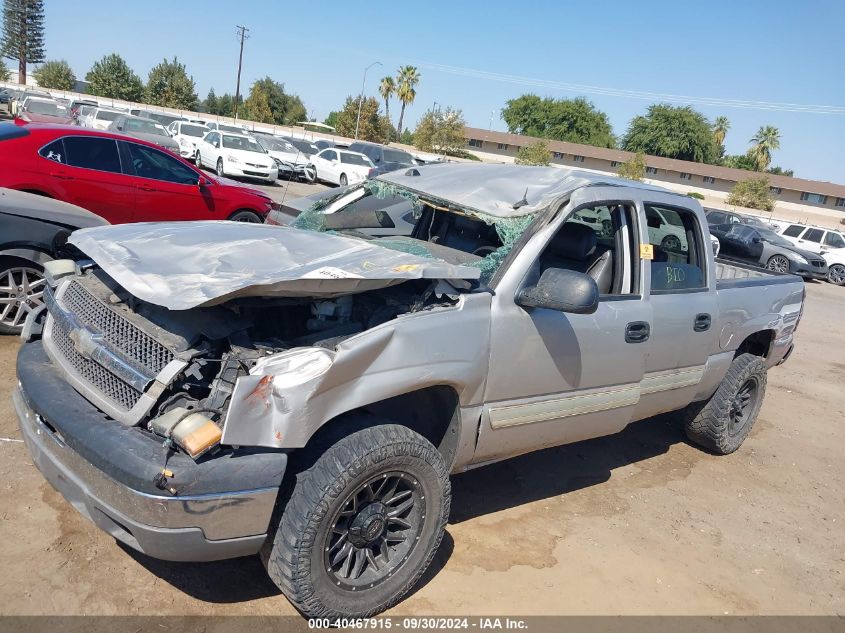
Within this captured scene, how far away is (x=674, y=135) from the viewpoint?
247 ft

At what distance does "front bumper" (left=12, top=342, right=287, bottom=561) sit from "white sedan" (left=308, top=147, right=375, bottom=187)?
A: 23.1 m

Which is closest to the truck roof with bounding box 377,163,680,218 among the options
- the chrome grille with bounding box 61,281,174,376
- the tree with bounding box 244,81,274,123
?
the chrome grille with bounding box 61,281,174,376

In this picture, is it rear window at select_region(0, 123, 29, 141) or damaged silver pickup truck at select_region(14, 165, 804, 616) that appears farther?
rear window at select_region(0, 123, 29, 141)

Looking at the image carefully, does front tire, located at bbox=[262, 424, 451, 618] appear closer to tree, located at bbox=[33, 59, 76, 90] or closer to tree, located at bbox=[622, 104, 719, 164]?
tree, located at bbox=[622, 104, 719, 164]

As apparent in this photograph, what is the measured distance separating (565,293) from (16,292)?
14.5 feet

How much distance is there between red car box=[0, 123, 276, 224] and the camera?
702 centimetres

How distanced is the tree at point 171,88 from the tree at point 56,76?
11287mm

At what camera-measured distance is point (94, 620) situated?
8.87 ft

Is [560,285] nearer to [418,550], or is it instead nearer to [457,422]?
[457,422]

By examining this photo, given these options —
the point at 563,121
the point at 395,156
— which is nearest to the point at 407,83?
the point at 563,121

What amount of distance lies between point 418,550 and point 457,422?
0.61 metres

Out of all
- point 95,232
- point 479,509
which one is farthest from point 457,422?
point 95,232

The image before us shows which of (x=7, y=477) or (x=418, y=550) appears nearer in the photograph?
(x=418, y=550)

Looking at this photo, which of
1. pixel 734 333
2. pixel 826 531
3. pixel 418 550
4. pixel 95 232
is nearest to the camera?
pixel 418 550
